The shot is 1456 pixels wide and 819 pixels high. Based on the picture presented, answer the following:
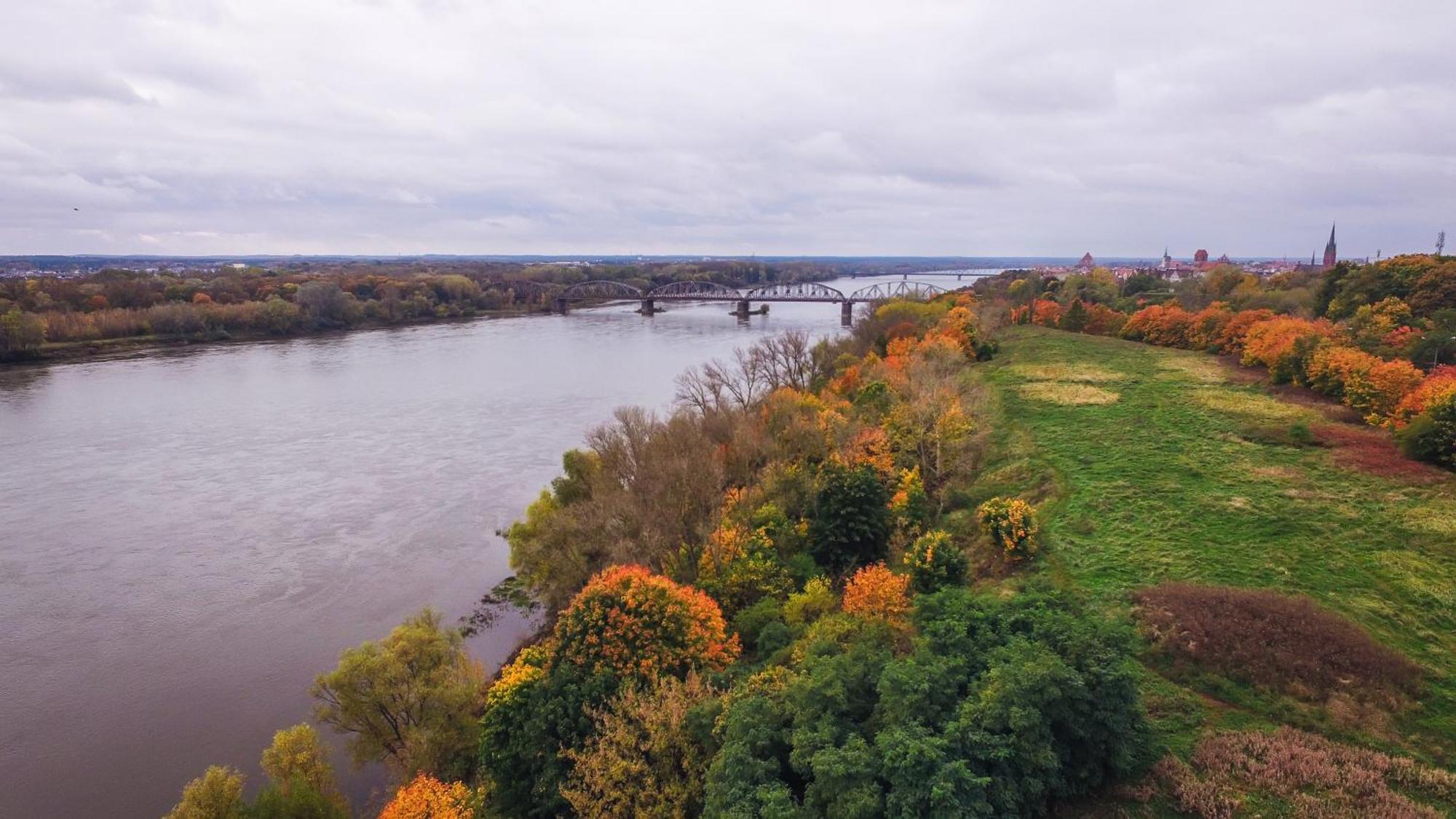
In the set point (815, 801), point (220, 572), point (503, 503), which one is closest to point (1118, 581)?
point (815, 801)

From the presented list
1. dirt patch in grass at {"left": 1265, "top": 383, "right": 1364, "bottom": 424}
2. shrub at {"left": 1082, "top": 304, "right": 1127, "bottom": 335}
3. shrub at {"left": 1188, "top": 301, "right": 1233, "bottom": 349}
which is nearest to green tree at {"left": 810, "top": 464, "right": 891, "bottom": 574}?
dirt patch in grass at {"left": 1265, "top": 383, "right": 1364, "bottom": 424}

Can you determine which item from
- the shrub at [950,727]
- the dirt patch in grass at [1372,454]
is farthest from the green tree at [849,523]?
the dirt patch in grass at [1372,454]

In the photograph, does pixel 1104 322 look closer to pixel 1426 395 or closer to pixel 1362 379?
pixel 1362 379

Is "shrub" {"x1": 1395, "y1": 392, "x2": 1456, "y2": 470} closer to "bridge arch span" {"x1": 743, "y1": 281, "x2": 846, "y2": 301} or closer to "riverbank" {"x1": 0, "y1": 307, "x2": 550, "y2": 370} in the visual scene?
"bridge arch span" {"x1": 743, "y1": 281, "x2": 846, "y2": 301}

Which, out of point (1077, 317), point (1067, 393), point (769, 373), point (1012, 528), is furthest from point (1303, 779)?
point (1077, 317)

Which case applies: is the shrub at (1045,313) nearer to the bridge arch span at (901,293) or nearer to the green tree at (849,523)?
the bridge arch span at (901,293)

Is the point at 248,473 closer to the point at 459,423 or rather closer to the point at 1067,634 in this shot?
the point at 459,423
